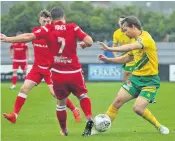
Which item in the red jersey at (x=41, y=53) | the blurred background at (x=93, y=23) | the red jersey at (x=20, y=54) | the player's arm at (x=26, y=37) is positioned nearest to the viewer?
the player's arm at (x=26, y=37)

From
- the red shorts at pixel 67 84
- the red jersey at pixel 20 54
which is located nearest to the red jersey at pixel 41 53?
the red shorts at pixel 67 84

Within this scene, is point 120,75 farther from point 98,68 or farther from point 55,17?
point 55,17

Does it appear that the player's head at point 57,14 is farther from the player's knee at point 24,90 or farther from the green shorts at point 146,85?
the player's knee at point 24,90

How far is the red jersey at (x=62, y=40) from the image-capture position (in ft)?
36.1

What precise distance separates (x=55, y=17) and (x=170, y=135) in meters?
2.82

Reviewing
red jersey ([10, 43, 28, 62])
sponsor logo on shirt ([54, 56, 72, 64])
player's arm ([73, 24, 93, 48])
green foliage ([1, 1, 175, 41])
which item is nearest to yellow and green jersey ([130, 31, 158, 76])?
player's arm ([73, 24, 93, 48])

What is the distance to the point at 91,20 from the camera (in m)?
49.1

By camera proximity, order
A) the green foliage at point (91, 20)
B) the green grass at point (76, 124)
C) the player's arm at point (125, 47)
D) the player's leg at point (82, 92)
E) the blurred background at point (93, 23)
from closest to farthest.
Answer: the player's arm at point (125, 47)
the green grass at point (76, 124)
the player's leg at point (82, 92)
the blurred background at point (93, 23)
the green foliage at point (91, 20)

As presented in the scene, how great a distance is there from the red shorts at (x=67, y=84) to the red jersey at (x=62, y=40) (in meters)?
0.11

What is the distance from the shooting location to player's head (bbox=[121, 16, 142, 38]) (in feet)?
37.3

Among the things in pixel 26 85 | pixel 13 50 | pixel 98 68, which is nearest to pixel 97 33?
pixel 98 68

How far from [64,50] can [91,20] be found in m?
38.2

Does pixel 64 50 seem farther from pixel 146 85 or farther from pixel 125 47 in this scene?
pixel 146 85

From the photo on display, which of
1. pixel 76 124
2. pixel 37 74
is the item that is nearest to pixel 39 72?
pixel 37 74
